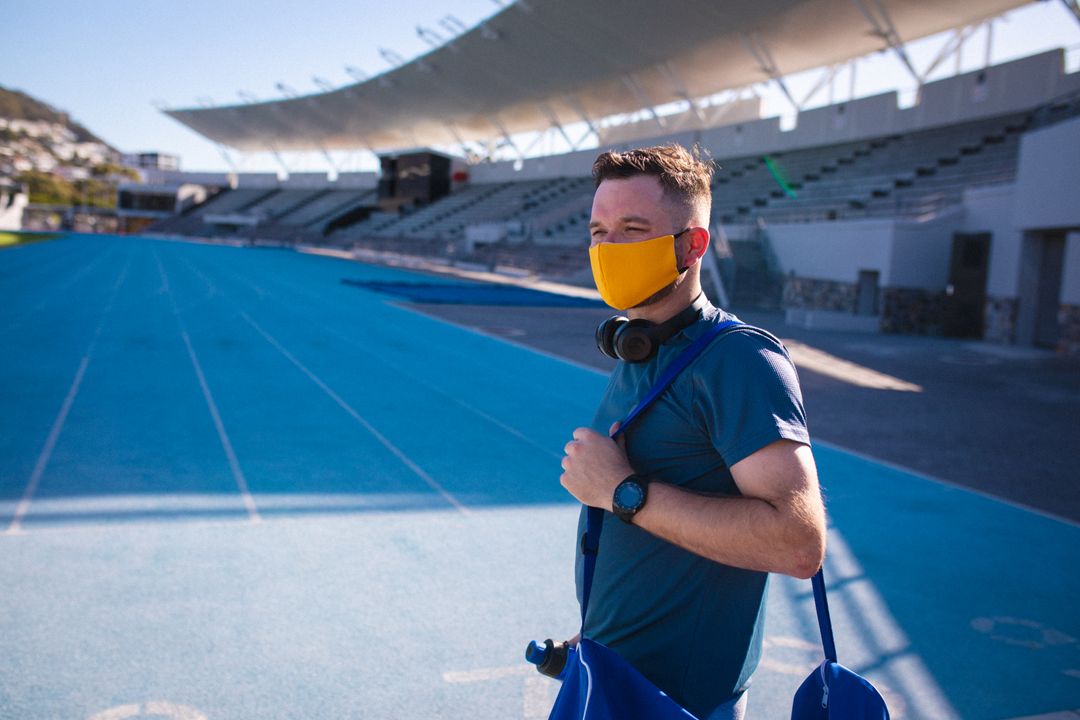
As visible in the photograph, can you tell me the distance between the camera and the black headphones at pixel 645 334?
1643 millimetres

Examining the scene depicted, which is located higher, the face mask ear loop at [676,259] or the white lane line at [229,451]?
the face mask ear loop at [676,259]

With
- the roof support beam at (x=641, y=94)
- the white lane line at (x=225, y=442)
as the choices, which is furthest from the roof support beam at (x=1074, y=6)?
the white lane line at (x=225, y=442)

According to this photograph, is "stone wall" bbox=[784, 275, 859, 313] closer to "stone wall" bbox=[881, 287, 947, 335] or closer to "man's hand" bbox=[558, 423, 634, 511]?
"stone wall" bbox=[881, 287, 947, 335]

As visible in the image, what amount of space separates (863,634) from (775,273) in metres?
24.9

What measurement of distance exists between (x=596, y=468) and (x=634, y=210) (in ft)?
1.80

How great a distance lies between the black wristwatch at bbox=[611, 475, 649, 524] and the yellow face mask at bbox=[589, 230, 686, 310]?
15.8 inches

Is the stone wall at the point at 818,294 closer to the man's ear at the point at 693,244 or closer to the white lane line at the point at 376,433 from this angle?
the white lane line at the point at 376,433

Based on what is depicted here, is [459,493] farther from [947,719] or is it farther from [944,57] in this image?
[944,57]

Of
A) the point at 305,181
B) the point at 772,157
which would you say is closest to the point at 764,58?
the point at 772,157

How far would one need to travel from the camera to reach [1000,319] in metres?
20.3

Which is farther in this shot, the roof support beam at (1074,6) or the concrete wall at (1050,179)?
the roof support beam at (1074,6)

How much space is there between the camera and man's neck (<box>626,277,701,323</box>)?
1701 millimetres

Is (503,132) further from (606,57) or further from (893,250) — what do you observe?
(893,250)

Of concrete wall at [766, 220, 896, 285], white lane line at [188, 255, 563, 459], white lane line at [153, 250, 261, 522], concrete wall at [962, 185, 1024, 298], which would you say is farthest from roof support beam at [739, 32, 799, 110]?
white lane line at [153, 250, 261, 522]
